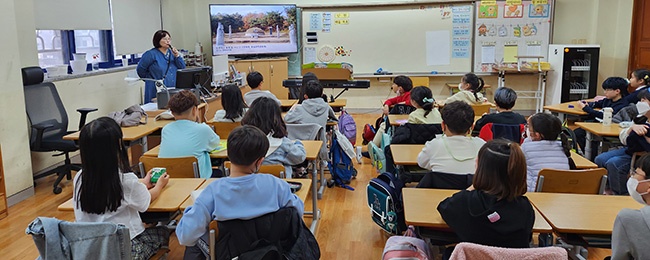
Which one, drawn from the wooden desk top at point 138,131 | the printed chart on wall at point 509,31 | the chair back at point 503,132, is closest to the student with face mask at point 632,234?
the chair back at point 503,132

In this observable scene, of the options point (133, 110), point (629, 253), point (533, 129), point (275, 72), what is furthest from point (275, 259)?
point (275, 72)

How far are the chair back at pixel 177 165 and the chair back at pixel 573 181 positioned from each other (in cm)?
198

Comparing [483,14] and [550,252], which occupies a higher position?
[483,14]

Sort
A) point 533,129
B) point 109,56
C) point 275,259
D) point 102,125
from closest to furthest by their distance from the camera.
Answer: point 275,259 → point 102,125 → point 533,129 → point 109,56

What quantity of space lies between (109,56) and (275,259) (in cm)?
582

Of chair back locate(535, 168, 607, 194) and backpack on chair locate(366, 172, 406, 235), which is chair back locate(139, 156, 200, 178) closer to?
backpack on chair locate(366, 172, 406, 235)

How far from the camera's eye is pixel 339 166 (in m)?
4.90

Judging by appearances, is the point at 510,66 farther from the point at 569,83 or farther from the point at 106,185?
the point at 106,185

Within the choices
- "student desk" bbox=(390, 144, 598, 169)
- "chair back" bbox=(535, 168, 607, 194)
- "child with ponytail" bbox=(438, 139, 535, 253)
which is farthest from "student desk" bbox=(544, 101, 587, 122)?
"child with ponytail" bbox=(438, 139, 535, 253)

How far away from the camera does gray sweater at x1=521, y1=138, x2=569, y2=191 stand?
3.06m

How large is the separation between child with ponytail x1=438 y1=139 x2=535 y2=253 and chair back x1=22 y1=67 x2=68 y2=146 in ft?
13.9

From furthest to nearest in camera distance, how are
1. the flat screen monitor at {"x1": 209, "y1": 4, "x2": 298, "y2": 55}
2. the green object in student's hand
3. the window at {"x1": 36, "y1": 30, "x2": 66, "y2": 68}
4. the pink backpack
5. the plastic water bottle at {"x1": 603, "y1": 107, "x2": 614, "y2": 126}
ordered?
1. the flat screen monitor at {"x1": 209, "y1": 4, "x2": 298, "y2": 55}
2. the window at {"x1": 36, "y1": 30, "x2": 66, "y2": 68}
3. the plastic water bottle at {"x1": 603, "y1": 107, "x2": 614, "y2": 126}
4. the green object in student's hand
5. the pink backpack

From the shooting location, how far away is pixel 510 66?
850cm

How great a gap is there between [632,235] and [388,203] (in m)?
1.33
